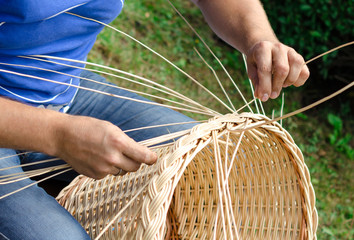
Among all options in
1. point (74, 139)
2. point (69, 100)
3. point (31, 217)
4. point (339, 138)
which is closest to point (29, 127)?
point (74, 139)

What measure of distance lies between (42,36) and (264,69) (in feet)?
1.61

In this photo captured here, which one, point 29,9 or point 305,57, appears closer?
point 29,9

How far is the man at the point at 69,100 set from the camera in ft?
2.46

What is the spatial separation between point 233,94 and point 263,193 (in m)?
1.31

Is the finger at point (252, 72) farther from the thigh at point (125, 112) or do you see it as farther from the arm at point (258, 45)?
the thigh at point (125, 112)

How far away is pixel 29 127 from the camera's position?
2.51ft

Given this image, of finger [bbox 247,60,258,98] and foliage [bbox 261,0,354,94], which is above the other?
finger [bbox 247,60,258,98]

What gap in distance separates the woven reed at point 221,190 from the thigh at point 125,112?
12 cm

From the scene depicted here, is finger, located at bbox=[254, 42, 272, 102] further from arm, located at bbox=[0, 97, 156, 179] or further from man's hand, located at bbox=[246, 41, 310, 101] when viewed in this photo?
arm, located at bbox=[0, 97, 156, 179]

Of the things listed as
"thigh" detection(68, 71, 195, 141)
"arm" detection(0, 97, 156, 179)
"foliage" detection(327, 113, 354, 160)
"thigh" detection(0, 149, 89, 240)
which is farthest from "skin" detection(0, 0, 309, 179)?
"foliage" detection(327, 113, 354, 160)

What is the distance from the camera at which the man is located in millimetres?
751

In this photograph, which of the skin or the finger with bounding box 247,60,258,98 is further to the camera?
the finger with bounding box 247,60,258,98

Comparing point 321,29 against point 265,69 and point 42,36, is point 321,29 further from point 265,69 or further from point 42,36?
point 42,36

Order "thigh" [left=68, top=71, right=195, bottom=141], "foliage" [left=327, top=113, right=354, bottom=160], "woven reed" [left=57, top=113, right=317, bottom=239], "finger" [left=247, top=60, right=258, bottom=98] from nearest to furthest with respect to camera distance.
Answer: "woven reed" [left=57, top=113, right=317, bottom=239]
"finger" [left=247, top=60, right=258, bottom=98]
"thigh" [left=68, top=71, right=195, bottom=141]
"foliage" [left=327, top=113, right=354, bottom=160]
